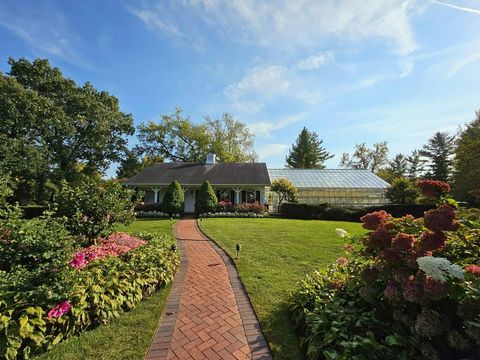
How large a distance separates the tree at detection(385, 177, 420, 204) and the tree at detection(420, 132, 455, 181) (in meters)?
22.7

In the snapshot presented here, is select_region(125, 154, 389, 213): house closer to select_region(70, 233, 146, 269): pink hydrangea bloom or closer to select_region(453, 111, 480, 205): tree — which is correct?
select_region(453, 111, 480, 205): tree

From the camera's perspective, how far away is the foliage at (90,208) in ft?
21.6

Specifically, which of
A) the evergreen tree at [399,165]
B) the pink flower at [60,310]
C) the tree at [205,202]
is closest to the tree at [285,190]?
the tree at [205,202]

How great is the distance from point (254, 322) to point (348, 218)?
1692 cm

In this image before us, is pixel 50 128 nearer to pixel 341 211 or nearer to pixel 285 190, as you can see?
pixel 285 190

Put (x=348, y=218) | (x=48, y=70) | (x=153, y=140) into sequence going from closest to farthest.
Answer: (x=348, y=218) → (x=48, y=70) → (x=153, y=140)

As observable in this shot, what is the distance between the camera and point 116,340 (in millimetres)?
3602

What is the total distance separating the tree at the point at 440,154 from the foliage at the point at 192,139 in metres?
29.3

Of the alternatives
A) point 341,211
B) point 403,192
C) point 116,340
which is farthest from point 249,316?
point 403,192

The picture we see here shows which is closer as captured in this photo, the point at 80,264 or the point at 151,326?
the point at 151,326

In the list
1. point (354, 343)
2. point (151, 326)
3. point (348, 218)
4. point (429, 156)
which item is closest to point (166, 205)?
point (348, 218)

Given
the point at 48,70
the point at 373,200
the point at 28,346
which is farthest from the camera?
the point at 373,200

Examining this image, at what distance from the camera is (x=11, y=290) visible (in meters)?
3.70

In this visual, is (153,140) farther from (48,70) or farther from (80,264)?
(80,264)
